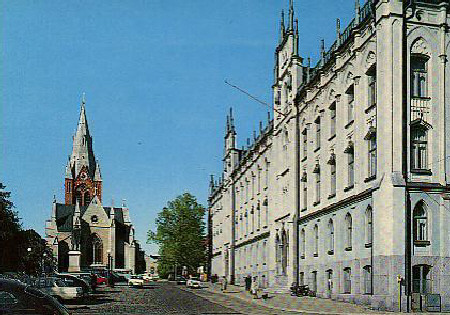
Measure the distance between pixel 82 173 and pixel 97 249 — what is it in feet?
70.5

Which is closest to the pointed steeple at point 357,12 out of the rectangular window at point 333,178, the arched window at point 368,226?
the rectangular window at point 333,178

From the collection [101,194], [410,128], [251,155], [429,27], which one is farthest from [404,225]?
[101,194]

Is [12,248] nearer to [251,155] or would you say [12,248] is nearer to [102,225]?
[251,155]

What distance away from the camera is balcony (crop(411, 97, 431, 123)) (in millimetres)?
33938

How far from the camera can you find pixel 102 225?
144m

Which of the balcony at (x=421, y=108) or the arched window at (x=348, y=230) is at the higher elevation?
the balcony at (x=421, y=108)

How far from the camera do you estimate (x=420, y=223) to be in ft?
110

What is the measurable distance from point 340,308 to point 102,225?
114 metres

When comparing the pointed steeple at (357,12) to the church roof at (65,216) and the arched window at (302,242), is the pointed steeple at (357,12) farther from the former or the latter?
the church roof at (65,216)

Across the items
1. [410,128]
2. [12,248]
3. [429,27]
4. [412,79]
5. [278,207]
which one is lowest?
[12,248]

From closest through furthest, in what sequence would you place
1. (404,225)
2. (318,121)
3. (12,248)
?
1. (404,225)
2. (318,121)
3. (12,248)

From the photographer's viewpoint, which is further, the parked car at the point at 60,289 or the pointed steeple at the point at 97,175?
the pointed steeple at the point at 97,175

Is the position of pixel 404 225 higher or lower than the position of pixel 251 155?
lower

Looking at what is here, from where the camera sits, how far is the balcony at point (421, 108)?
33938mm
